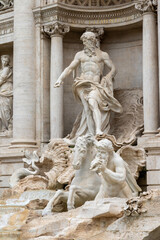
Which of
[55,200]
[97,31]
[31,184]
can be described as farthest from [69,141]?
[55,200]

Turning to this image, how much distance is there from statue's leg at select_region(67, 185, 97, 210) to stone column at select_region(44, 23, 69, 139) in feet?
19.1

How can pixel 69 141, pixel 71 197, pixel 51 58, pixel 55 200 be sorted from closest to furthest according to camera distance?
pixel 71 197 < pixel 55 200 < pixel 69 141 < pixel 51 58

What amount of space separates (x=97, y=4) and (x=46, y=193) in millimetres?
7437

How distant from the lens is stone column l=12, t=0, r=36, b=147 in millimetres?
19328

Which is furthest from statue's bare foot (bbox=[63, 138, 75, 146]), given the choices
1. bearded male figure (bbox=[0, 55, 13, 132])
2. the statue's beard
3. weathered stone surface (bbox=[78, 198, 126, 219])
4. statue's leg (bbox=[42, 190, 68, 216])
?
weathered stone surface (bbox=[78, 198, 126, 219])

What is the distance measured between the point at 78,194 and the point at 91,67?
6139mm

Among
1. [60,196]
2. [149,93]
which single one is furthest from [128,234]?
[149,93]

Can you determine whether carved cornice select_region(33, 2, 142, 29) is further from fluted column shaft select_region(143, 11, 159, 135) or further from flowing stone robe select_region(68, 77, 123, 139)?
flowing stone robe select_region(68, 77, 123, 139)

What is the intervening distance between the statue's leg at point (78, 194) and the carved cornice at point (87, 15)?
7730 millimetres

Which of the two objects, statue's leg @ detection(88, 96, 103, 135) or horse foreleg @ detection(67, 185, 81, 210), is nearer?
horse foreleg @ detection(67, 185, 81, 210)

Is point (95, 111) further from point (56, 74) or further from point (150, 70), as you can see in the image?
point (56, 74)

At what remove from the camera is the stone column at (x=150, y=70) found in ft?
57.0

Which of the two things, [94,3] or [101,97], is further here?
[94,3]

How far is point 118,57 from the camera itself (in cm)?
2053
